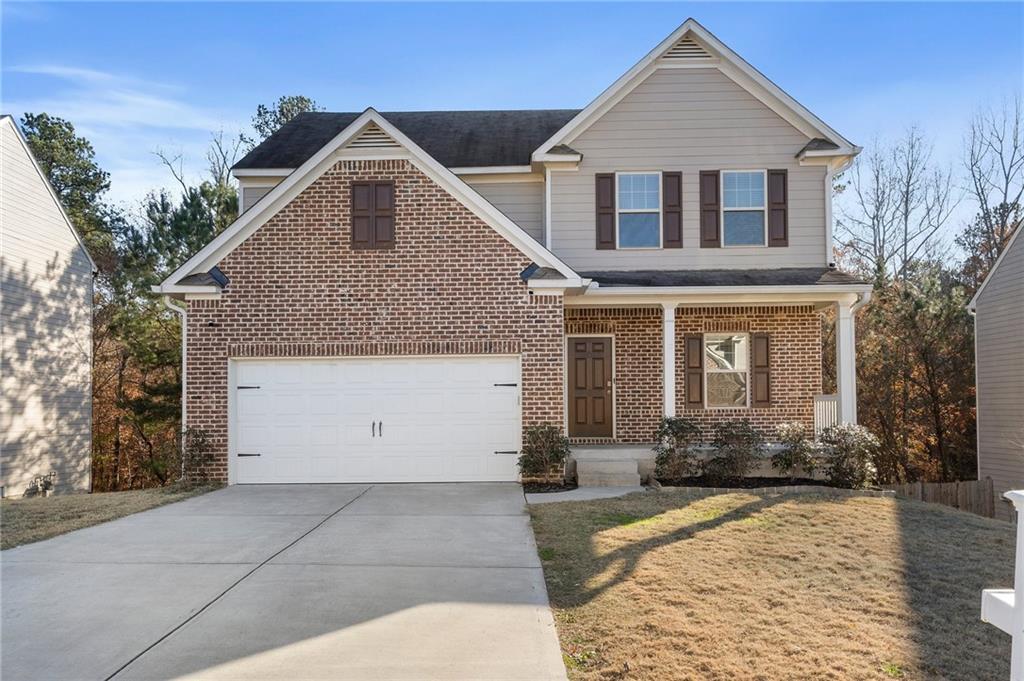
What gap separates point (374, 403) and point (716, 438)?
5643 mm

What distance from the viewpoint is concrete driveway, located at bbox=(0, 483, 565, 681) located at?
188 inches

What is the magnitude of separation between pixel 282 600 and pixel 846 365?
35.6 ft

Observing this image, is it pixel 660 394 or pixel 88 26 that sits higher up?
pixel 88 26

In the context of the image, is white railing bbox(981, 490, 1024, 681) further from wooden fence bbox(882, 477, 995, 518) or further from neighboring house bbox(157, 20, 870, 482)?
wooden fence bbox(882, 477, 995, 518)

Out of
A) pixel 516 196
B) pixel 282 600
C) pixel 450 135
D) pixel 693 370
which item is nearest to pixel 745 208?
pixel 693 370

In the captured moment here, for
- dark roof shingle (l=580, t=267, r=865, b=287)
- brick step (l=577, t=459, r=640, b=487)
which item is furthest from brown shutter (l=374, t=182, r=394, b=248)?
brick step (l=577, t=459, r=640, b=487)

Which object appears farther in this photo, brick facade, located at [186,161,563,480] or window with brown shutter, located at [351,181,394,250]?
window with brown shutter, located at [351,181,394,250]

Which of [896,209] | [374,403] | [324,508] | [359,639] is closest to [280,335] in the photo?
[374,403]

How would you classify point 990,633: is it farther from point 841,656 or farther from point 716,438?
point 716,438

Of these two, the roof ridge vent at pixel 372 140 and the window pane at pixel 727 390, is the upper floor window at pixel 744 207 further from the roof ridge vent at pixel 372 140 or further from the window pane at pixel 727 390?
the roof ridge vent at pixel 372 140

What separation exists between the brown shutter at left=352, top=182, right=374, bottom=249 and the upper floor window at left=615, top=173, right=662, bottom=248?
15.9ft

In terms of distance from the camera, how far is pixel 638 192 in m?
14.6

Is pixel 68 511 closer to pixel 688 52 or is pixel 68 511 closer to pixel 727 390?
pixel 727 390

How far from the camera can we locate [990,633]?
18.8ft
